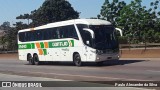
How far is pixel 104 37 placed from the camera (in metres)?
27.3

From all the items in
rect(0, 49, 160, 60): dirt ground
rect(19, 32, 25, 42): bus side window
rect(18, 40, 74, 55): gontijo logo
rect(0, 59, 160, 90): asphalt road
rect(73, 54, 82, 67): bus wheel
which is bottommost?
rect(0, 59, 160, 90): asphalt road

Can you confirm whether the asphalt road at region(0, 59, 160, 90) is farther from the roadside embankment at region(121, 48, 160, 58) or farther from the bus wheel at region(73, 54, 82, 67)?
the roadside embankment at region(121, 48, 160, 58)

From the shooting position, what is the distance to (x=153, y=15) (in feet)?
174

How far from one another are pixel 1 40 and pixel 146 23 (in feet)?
147

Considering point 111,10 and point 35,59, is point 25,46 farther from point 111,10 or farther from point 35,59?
point 111,10

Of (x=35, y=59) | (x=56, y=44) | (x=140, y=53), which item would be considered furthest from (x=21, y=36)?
(x=140, y=53)

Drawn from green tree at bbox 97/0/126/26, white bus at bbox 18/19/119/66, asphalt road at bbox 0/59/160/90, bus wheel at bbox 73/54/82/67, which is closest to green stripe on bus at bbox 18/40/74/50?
white bus at bbox 18/19/119/66

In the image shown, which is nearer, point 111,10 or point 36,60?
point 36,60

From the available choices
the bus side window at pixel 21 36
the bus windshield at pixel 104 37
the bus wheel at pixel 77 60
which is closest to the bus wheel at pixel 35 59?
the bus side window at pixel 21 36

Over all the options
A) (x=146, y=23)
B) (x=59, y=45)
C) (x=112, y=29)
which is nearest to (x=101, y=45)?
(x=112, y=29)

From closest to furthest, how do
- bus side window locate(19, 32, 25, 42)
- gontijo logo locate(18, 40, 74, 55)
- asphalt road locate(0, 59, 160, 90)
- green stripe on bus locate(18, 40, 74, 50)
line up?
asphalt road locate(0, 59, 160, 90) → green stripe on bus locate(18, 40, 74, 50) → gontijo logo locate(18, 40, 74, 55) → bus side window locate(19, 32, 25, 42)

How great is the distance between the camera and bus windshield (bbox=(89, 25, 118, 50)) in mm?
27016

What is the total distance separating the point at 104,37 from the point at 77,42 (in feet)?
6.77

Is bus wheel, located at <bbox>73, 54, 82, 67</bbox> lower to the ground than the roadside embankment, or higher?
lower
